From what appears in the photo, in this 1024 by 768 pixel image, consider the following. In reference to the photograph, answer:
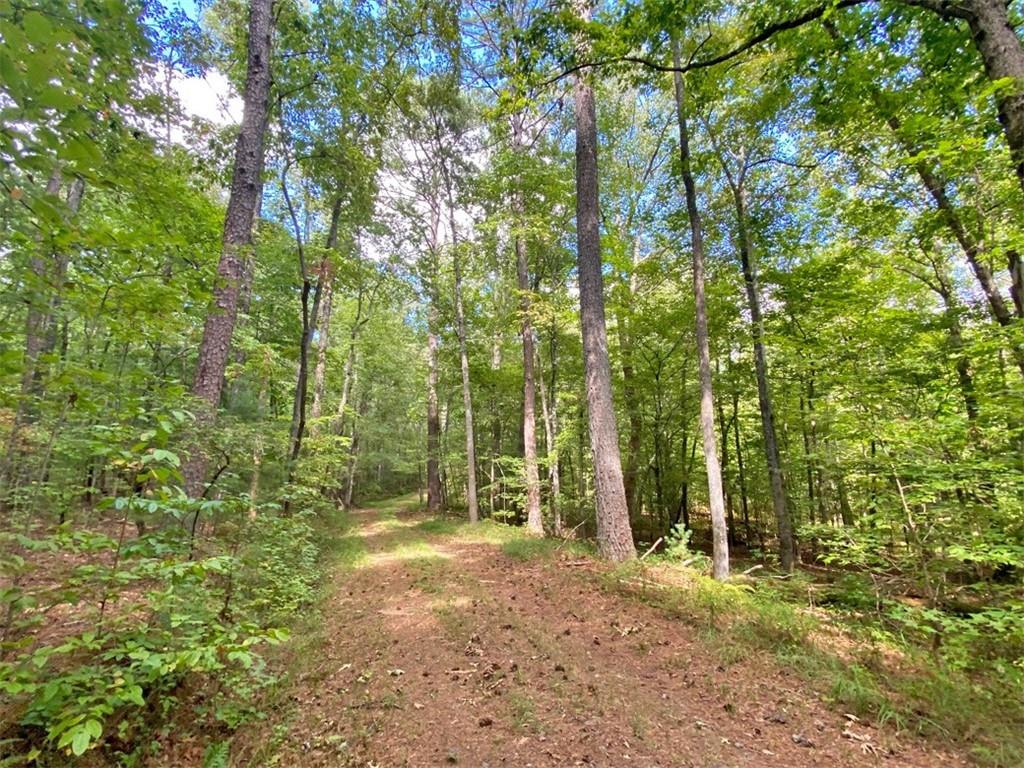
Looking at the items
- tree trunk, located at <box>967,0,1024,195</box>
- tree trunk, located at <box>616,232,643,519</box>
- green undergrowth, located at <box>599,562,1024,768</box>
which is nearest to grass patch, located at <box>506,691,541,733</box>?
green undergrowth, located at <box>599,562,1024,768</box>

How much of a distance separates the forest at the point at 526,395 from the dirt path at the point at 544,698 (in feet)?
0.12

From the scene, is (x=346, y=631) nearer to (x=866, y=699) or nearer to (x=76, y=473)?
(x=76, y=473)

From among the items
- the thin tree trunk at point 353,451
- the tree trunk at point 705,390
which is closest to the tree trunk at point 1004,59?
the tree trunk at point 705,390

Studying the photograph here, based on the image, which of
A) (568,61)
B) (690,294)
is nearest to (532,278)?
(690,294)

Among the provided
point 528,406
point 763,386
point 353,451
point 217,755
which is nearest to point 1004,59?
point 217,755

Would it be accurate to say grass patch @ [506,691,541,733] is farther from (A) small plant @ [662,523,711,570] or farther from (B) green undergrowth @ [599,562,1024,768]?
(A) small plant @ [662,523,711,570]

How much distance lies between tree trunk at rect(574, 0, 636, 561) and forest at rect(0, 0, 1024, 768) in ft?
0.19

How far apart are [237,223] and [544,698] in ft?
19.3

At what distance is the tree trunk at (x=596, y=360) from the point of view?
6.79 metres

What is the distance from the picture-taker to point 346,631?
16.8ft

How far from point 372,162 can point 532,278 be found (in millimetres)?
6852

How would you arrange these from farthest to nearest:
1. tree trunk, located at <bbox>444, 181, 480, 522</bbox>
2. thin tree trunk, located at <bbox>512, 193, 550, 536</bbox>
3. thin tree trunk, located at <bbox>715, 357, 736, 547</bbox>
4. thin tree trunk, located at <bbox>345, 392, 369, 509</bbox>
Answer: thin tree trunk, located at <bbox>345, 392, 369, 509</bbox> < thin tree trunk, located at <bbox>715, 357, 736, 547</bbox> < tree trunk, located at <bbox>444, 181, 480, 522</bbox> < thin tree trunk, located at <bbox>512, 193, 550, 536</bbox>

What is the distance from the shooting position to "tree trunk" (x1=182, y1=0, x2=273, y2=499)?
16.1 ft

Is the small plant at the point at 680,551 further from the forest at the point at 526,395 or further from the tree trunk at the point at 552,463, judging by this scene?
the tree trunk at the point at 552,463
